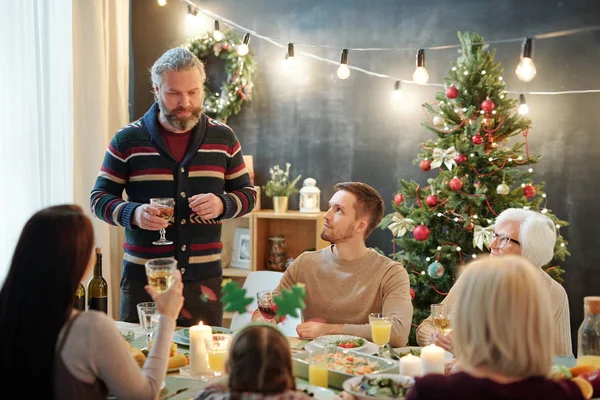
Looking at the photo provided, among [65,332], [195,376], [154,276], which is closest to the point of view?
[65,332]

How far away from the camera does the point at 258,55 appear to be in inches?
199

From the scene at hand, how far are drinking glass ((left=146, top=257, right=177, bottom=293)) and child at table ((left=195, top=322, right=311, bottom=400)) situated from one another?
49 cm

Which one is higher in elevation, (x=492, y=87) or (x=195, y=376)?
(x=492, y=87)

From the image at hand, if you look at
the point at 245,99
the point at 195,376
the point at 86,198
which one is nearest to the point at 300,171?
the point at 245,99

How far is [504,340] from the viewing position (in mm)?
1528

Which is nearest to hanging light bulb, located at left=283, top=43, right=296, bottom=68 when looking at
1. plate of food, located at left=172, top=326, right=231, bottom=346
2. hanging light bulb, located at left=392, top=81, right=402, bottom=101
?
hanging light bulb, located at left=392, top=81, right=402, bottom=101

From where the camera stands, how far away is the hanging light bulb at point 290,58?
4688mm

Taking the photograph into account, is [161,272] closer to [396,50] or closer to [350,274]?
[350,274]

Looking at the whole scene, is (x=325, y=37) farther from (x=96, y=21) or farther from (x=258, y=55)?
(x=96, y=21)

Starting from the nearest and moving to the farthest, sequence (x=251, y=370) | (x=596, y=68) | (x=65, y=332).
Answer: (x=251, y=370) < (x=65, y=332) < (x=596, y=68)

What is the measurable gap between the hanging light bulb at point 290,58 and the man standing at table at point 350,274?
1925mm

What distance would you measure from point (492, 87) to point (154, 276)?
2.75m

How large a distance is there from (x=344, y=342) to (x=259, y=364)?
0.93m

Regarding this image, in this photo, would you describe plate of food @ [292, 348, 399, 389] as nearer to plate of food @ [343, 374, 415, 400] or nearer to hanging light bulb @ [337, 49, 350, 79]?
plate of food @ [343, 374, 415, 400]
